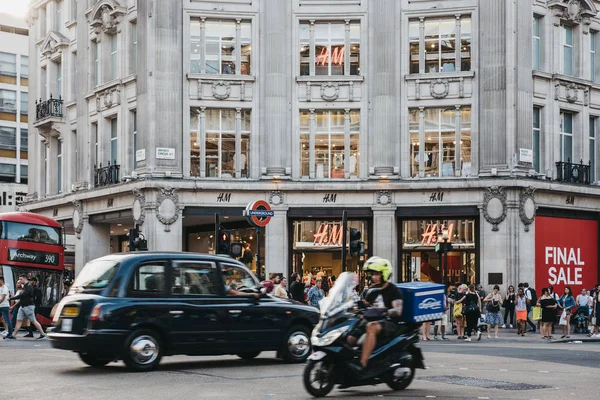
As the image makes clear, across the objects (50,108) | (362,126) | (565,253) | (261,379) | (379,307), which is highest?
(50,108)

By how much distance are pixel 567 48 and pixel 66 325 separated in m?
30.6

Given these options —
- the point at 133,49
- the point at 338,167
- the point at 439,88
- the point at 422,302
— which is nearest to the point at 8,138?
the point at 133,49

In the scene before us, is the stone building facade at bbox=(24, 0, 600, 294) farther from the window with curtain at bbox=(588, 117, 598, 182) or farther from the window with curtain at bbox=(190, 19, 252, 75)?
the window with curtain at bbox=(588, 117, 598, 182)

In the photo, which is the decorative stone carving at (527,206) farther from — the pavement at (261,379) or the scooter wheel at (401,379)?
the scooter wheel at (401,379)

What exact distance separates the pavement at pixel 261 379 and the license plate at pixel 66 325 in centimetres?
68

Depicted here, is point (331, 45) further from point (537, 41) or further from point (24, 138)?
point (24, 138)

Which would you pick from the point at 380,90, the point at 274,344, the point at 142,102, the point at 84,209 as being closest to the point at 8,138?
the point at 84,209

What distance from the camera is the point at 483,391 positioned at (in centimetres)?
1395

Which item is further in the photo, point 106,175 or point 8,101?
point 8,101

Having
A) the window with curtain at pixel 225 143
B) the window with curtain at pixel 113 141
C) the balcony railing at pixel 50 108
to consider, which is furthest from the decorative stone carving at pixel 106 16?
the window with curtain at pixel 225 143

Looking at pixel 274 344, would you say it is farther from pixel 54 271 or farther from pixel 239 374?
pixel 54 271

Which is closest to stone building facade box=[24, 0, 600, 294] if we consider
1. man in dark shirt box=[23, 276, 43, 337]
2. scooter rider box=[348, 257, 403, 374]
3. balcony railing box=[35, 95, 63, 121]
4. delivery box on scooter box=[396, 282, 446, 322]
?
man in dark shirt box=[23, 276, 43, 337]

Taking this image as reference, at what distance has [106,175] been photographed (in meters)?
43.4

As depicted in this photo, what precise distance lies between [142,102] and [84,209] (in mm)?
7148
